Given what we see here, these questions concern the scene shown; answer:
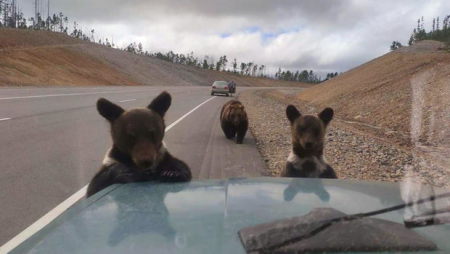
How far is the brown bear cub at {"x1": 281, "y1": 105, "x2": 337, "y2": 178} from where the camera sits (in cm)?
586

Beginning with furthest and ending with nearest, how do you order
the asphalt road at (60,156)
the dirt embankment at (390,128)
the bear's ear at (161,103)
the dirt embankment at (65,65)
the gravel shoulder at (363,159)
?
1. the dirt embankment at (65,65)
2. the dirt embankment at (390,128)
3. the gravel shoulder at (363,159)
4. the asphalt road at (60,156)
5. the bear's ear at (161,103)

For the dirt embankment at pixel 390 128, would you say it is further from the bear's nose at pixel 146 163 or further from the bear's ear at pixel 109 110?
the bear's nose at pixel 146 163

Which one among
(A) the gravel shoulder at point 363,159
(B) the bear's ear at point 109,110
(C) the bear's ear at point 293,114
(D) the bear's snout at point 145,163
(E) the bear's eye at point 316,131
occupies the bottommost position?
(A) the gravel shoulder at point 363,159

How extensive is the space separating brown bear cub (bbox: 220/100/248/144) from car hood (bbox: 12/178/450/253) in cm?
866

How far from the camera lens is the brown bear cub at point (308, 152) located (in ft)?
19.2

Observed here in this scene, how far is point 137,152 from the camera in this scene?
4.02 m

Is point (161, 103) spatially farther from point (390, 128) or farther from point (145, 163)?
point (390, 128)

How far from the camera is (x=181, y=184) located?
3.58 m

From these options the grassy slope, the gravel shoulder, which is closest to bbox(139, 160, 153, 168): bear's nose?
the gravel shoulder

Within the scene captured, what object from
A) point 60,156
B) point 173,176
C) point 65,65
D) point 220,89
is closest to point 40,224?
point 173,176

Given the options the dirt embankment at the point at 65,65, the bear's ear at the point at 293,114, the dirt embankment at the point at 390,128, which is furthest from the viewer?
the dirt embankment at the point at 65,65

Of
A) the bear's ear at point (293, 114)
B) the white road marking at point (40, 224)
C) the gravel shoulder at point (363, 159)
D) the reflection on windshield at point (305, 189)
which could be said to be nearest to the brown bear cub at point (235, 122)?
the gravel shoulder at point (363, 159)

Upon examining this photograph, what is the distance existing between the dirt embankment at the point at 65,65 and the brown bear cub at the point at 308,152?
125 ft

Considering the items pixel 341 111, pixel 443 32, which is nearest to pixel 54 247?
pixel 341 111
